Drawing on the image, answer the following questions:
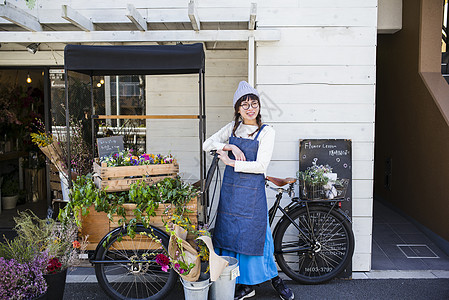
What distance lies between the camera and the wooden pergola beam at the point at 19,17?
3689 millimetres

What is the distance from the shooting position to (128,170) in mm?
3602

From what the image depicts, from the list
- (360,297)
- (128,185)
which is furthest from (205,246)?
(360,297)

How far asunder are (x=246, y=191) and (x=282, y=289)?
1.06 meters

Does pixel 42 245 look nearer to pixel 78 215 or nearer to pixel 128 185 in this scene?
pixel 78 215

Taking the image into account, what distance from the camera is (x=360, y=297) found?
12.7 feet

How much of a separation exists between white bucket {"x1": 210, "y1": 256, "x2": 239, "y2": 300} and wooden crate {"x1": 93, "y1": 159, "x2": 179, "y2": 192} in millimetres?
1037

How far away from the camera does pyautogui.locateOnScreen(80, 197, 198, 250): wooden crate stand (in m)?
3.58

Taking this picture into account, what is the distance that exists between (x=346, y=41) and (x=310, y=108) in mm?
802

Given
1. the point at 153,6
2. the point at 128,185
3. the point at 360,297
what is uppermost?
the point at 153,6

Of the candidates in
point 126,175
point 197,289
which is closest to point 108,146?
point 126,175

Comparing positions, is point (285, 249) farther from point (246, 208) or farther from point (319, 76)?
point (319, 76)

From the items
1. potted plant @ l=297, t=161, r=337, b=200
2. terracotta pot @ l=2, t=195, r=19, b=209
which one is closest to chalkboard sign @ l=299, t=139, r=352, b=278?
potted plant @ l=297, t=161, r=337, b=200

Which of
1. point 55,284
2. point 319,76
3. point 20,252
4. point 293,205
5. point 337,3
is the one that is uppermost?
point 337,3

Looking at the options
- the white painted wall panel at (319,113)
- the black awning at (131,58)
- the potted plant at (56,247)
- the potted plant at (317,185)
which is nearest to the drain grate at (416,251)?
the potted plant at (317,185)
